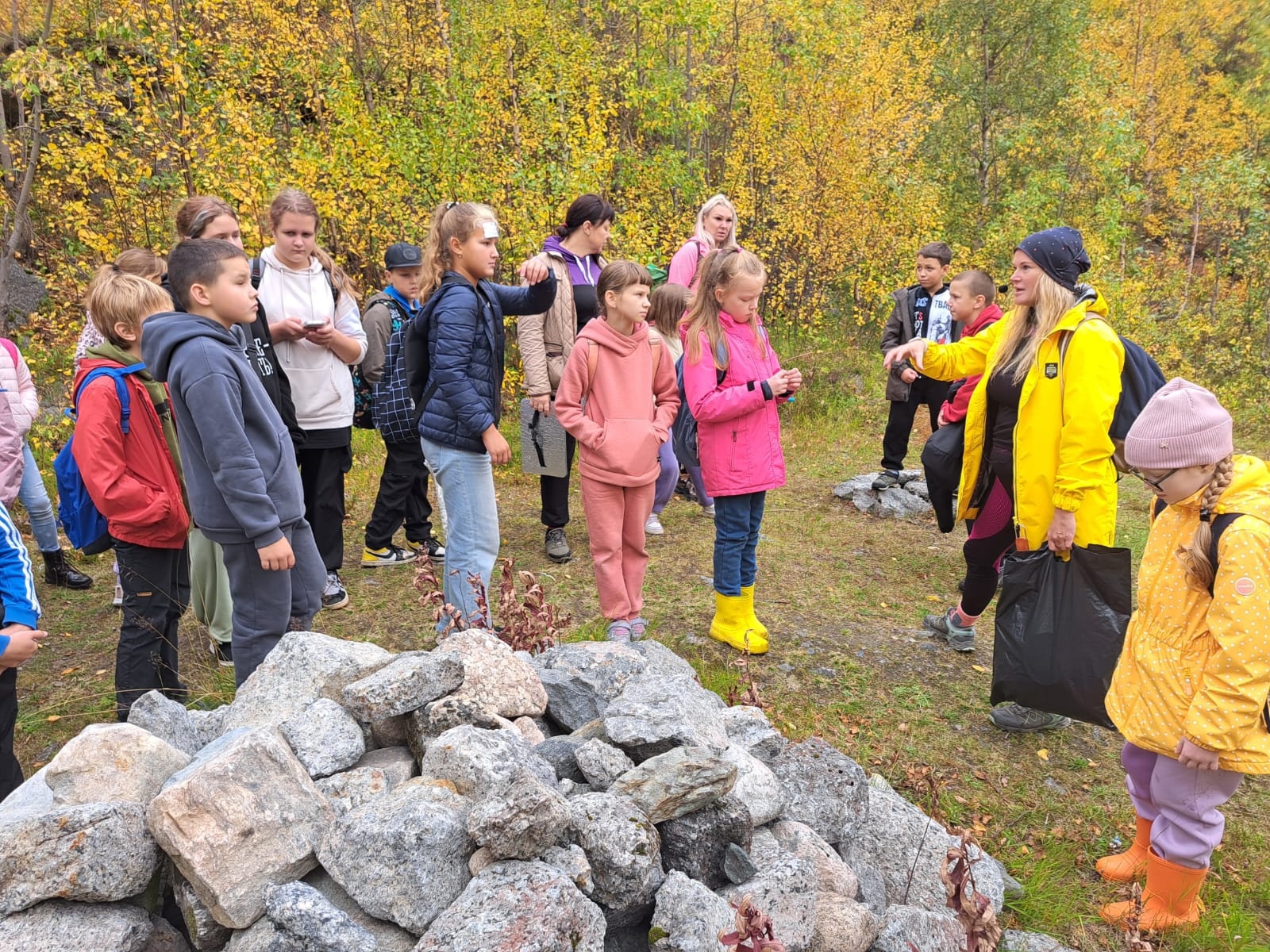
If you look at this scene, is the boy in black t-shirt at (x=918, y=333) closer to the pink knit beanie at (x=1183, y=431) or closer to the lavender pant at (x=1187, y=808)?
the pink knit beanie at (x=1183, y=431)

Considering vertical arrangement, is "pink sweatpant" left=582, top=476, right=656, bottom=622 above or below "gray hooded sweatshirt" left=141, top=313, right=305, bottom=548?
below

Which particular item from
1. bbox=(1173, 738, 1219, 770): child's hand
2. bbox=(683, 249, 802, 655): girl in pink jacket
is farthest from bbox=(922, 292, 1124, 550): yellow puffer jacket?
bbox=(1173, 738, 1219, 770): child's hand

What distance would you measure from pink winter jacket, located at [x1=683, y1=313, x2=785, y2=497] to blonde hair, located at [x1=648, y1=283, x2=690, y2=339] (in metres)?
1.58

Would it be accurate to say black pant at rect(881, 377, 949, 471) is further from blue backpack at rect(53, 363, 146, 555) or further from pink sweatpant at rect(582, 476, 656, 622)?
blue backpack at rect(53, 363, 146, 555)

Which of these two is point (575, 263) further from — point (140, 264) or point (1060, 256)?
point (1060, 256)

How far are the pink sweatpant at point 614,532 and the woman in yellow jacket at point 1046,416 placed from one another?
1.62 m

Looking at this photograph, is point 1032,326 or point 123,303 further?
point 1032,326

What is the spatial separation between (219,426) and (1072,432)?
131 inches

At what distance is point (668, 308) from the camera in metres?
5.75

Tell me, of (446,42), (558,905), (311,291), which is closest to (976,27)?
(446,42)

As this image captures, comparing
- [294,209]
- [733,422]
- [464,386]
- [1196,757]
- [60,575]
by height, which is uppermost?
[294,209]

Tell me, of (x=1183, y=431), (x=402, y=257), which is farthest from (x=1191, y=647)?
(x=402, y=257)

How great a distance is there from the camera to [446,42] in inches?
434

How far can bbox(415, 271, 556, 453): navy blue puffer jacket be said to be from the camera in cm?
369
